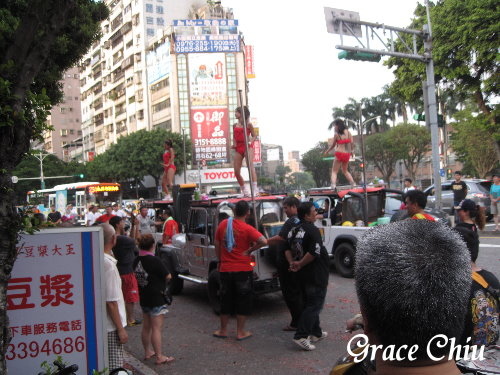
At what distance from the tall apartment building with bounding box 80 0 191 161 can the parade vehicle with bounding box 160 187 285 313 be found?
59.6 meters

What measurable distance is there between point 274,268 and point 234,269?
1.41 m

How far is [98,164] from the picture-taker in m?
59.1

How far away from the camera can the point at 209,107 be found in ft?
192

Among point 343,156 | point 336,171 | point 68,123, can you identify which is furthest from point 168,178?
point 68,123

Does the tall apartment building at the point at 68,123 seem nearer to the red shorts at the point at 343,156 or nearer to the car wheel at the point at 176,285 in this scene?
the car wheel at the point at 176,285

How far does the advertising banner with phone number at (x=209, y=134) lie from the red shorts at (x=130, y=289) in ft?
165

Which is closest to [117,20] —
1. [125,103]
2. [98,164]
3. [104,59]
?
[104,59]

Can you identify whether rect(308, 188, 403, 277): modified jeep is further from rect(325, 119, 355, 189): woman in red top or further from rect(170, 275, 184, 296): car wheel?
rect(170, 275, 184, 296): car wheel

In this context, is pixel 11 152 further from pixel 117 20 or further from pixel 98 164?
pixel 117 20

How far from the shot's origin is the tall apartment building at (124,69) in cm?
6744

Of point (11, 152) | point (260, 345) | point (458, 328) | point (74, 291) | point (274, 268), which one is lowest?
point (260, 345)

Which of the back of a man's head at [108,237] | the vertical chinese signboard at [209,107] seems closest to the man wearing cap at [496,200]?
the back of a man's head at [108,237]

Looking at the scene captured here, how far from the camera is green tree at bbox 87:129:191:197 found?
5222 centimetres

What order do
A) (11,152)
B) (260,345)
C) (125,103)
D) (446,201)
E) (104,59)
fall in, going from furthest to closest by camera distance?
(104,59)
(125,103)
(446,201)
(260,345)
(11,152)
